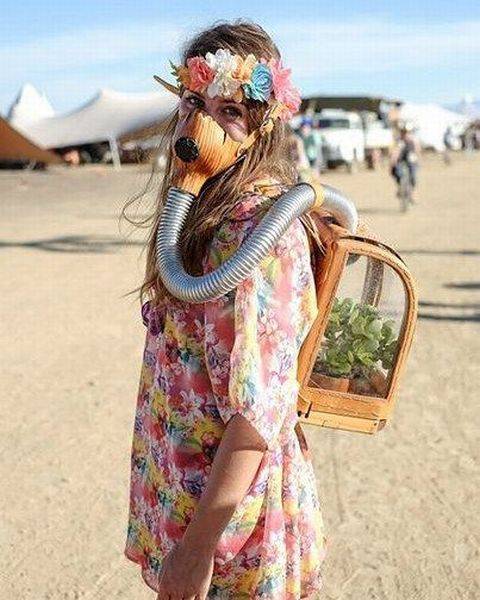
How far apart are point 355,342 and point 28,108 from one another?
1849 inches

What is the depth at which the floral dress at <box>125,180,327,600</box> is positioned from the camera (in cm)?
157

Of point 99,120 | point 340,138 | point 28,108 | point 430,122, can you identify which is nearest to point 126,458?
point 340,138

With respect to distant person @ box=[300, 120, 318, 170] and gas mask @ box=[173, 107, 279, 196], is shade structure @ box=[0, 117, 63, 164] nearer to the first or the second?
distant person @ box=[300, 120, 318, 170]

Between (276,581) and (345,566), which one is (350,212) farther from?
(345,566)

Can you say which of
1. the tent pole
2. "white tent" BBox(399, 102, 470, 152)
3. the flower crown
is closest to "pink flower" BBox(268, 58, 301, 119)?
the flower crown

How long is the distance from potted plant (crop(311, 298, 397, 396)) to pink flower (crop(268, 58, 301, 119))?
0.37m

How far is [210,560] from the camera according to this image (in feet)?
5.22

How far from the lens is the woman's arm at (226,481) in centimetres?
156

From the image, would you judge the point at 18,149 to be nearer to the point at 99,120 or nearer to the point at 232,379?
the point at 99,120

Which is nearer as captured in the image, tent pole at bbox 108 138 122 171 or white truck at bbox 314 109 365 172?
white truck at bbox 314 109 365 172

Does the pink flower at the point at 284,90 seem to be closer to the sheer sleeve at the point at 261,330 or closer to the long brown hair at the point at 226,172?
the long brown hair at the point at 226,172

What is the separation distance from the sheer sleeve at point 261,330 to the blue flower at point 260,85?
0.24 metres

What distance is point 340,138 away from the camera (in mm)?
33188

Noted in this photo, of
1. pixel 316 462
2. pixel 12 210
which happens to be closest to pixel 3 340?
pixel 316 462
